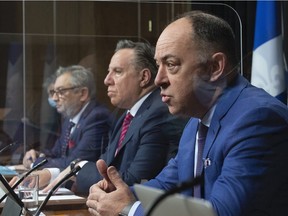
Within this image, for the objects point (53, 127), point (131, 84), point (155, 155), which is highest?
point (131, 84)

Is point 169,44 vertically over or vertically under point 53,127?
over

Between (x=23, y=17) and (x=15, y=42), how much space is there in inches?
7.7

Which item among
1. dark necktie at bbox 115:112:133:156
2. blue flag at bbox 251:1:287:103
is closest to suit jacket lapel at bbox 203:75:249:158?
dark necktie at bbox 115:112:133:156

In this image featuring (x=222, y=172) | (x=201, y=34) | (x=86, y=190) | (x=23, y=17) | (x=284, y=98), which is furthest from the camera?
(x=23, y=17)

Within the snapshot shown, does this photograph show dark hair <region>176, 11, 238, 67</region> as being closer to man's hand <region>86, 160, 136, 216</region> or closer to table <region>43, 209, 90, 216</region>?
man's hand <region>86, 160, 136, 216</region>

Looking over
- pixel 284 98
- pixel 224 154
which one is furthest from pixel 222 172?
pixel 284 98

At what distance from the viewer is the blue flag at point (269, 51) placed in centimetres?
392

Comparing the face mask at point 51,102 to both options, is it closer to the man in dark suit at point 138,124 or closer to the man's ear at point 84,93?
the man's ear at point 84,93

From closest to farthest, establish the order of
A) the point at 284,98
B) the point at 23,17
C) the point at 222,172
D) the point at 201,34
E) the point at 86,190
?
the point at 222,172 → the point at 201,34 → the point at 86,190 → the point at 284,98 → the point at 23,17

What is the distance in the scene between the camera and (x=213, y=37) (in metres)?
2.27

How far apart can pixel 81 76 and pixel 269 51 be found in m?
1.43

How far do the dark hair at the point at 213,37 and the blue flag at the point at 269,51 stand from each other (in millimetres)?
1608

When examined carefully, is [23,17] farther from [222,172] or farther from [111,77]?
[222,172]

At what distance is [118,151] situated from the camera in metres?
3.49
